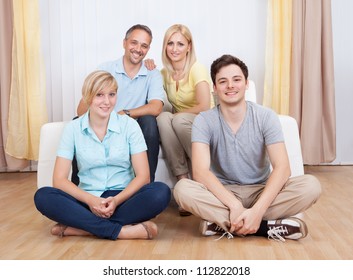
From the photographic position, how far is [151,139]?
9.71 feet

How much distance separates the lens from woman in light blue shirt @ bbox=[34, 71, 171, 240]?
2.48 m

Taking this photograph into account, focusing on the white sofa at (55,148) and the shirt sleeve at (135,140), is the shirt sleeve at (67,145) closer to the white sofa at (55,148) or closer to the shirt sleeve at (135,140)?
the shirt sleeve at (135,140)

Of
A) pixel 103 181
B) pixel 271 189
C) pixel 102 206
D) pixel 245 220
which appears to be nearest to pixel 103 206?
pixel 102 206

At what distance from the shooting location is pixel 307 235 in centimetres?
257

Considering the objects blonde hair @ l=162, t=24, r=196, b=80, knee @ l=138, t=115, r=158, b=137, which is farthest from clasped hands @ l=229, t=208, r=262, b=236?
blonde hair @ l=162, t=24, r=196, b=80

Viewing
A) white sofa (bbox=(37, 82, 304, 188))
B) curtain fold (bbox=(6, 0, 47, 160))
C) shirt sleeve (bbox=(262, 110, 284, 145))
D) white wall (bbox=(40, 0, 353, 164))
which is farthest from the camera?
white wall (bbox=(40, 0, 353, 164))

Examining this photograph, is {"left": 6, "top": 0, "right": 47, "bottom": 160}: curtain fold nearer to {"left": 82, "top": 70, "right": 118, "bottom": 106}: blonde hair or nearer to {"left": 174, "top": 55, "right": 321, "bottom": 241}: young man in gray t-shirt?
{"left": 82, "top": 70, "right": 118, "bottom": 106}: blonde hair

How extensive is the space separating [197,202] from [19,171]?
274cm

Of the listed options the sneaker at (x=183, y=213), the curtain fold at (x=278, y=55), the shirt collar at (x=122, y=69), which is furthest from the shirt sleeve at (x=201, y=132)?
the curtain fold at (x=278, y=55)

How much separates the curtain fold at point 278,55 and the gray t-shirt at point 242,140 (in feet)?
6.24

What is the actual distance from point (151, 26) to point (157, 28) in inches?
2.0

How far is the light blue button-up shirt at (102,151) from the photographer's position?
259 centimetres

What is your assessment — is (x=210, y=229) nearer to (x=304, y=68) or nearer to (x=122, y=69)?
(x=122, y=69)
